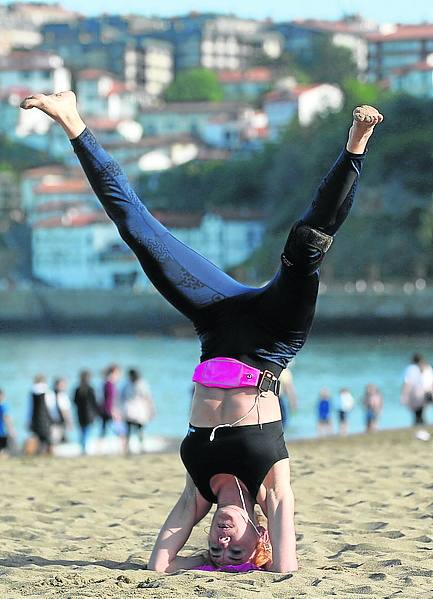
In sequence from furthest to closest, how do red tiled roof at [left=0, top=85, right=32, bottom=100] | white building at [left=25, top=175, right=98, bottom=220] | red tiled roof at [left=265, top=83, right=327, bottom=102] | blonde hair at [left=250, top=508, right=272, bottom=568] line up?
red tiled roof at [left=0, top=85, right=32, bottom=100], red tiled roof at [left=265, top=83, right=327, bottom=102], white building at [left=25, top=175, right=98, bottom=220], blonde hair at [left=250, top=508, right=272, bottom=568]

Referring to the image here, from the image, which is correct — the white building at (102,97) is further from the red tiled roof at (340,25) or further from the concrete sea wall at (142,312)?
the concrete sea wall at (142,312)

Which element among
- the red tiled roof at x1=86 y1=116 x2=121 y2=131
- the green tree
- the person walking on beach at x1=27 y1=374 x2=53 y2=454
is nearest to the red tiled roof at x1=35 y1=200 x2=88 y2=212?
the red tiled roof at x1=86 y1=116 x2=121 y2=131

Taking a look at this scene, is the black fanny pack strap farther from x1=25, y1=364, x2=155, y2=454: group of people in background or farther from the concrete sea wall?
the concrete sea wall

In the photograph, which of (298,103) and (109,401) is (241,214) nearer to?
(298,103)

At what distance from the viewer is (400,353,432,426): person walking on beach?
659 inches

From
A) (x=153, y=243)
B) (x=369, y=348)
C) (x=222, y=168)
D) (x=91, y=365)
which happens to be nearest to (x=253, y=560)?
(x=153, y=243)

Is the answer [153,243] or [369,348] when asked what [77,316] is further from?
[153,243]

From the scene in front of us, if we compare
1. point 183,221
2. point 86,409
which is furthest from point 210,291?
point 183,221

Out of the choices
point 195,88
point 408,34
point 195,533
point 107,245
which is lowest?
point 107,245

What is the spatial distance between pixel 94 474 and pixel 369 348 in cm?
5025

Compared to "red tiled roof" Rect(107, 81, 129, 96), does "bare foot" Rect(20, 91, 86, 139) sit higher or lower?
lower

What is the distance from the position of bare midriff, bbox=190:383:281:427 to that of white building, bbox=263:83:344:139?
11586cm

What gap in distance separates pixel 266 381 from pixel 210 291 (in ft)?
1.31

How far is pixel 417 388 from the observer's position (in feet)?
55.2
